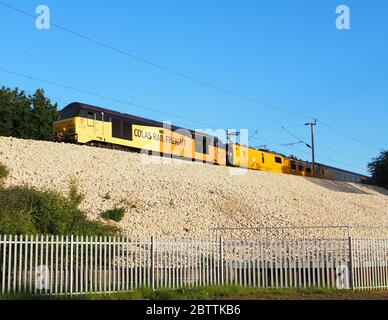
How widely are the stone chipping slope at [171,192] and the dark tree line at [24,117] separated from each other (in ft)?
68.1

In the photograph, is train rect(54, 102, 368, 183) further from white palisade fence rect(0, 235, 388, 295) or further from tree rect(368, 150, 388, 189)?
white palisade fence rect(0, 235, 388, 295)

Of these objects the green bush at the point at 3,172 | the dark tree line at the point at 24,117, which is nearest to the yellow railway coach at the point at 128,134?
the green bush at the point at 3,172

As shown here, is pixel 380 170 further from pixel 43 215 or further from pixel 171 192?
pixel 43 215

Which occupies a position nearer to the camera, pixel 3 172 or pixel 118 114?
pixel 3 172

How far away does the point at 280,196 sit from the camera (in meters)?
33.4

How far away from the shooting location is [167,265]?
1627 centimetres

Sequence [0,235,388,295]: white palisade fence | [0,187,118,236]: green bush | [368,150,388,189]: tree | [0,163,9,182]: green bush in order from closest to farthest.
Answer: [0,235,388,295]: white palisade fence → [0,187,118,236]: green bush → [0,163,9,182]: green bush → [368,150,388,189]: tree

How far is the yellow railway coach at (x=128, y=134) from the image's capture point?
34094mm

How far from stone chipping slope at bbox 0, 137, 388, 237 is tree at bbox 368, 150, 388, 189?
74.3ft

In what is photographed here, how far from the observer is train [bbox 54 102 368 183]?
34.2 metres

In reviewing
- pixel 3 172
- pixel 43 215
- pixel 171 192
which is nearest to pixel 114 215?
pixel 43 215

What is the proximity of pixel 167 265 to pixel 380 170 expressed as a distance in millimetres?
49245

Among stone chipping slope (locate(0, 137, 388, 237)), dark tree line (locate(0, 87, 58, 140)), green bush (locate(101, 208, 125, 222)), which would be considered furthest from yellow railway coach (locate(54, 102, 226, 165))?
dark tree line (locate(0, 87, 58, 140))

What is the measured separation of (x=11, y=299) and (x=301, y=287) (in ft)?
28.8
